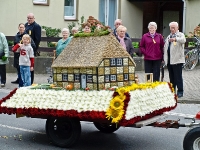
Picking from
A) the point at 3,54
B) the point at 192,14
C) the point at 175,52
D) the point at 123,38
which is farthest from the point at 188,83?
the point at 192,14

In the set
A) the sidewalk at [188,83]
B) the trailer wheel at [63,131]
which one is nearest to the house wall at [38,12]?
the sidewalk at [188,83]

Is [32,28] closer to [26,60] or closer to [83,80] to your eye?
[26,60]

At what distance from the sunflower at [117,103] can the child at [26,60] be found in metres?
6.61

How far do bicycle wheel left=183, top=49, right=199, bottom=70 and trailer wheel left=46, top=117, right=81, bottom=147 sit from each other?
12515 millimetres

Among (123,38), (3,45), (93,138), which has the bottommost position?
(93,138)

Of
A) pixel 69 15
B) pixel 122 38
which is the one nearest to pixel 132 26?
pixel 69 15

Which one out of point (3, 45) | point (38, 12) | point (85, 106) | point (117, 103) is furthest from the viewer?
point (38, 12)

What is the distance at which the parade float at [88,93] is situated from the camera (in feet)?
25.9

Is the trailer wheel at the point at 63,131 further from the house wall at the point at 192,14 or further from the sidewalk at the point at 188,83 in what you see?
the house wall at the point at 192,14

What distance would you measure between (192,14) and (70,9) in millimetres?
5487

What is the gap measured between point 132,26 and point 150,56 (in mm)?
13443

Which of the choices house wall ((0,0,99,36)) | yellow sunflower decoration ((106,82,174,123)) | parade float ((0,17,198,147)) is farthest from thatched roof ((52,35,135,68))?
house wall ((0,0,99,36))

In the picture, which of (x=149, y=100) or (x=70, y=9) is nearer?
(x=149, y=100)

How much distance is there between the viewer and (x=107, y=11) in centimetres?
2612
